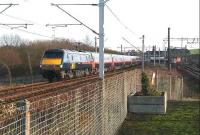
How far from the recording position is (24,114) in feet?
17.8

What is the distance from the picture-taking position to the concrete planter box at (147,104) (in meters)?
20.5

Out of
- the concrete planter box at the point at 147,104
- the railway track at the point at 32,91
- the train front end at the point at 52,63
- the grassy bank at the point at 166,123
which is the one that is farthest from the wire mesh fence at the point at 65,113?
the train front end at the point at 52,63

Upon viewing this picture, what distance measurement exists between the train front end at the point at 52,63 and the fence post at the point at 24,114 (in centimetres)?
3125

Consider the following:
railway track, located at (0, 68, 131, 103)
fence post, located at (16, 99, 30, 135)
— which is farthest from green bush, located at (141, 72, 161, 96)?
fence post, located at (16, 99, 30, 135)

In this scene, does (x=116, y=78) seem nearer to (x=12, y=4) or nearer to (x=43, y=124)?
(x=43, y=124)

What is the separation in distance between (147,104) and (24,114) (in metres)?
15.7

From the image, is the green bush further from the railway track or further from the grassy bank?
the railway track

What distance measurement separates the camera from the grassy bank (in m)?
15.9

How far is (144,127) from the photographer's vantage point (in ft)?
55.4

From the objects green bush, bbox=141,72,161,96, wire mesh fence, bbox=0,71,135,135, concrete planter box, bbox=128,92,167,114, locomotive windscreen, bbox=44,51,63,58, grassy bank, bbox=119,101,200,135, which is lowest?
grassy bank, bbox=119,101,200,135

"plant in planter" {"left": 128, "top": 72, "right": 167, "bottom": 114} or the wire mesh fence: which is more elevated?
the wire mesh fence

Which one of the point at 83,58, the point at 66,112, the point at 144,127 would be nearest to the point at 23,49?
the point at 83,58

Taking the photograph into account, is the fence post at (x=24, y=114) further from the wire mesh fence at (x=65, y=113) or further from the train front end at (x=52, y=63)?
the train front end at (x=52, y=63)

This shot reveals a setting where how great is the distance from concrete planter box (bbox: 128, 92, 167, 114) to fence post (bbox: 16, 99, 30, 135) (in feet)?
49.7
